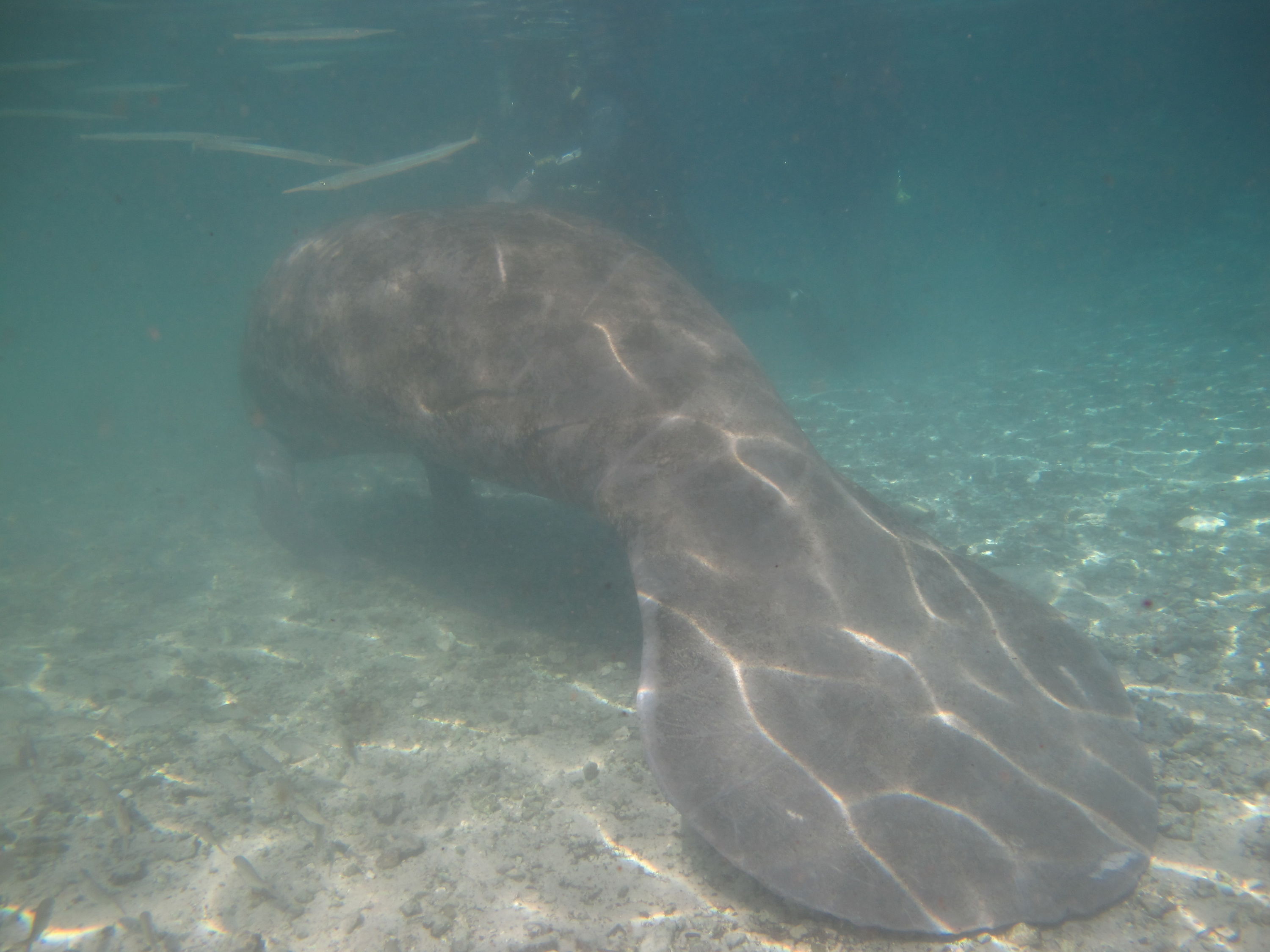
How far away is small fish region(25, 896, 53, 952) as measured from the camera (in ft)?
8.64

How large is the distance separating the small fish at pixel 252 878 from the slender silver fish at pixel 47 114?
91.2 ft

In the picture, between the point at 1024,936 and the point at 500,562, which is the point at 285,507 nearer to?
the point at 500,562

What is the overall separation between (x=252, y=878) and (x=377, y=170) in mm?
8106

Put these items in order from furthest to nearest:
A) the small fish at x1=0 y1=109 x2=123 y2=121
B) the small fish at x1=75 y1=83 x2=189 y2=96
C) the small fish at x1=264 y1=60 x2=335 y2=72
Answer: the small fish at x1=264 y1=60 x2=335 y2=72, the small fish at x1=75 y1=83 x2=189 y2=96, the small fish at x1=0 y1=109 x2=123 y2=121

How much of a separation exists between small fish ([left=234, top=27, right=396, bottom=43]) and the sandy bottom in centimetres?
1623

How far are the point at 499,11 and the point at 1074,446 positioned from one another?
60.4 feet

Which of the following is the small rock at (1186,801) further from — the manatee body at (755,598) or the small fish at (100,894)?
the small fish at (100,894)

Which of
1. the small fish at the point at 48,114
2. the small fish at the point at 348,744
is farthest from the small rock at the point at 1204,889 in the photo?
the small fish at the point at 48,114

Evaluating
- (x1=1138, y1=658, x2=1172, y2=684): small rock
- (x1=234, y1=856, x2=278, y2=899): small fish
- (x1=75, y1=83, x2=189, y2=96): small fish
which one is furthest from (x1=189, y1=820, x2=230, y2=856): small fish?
(x1=75, y1=83, x2=189, y2=96): small fish

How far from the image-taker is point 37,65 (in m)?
16.4

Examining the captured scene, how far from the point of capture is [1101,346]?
15.7 meters

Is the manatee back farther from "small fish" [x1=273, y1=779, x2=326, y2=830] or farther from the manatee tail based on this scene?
"small fish" [x1=273, y1=779, x2=326, y2=830]

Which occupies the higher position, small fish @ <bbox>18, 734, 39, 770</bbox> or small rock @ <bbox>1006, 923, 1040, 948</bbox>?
small rock @ <bbox>1006, 923, 1040, 948</bbox>

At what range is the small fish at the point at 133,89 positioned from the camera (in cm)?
1981
